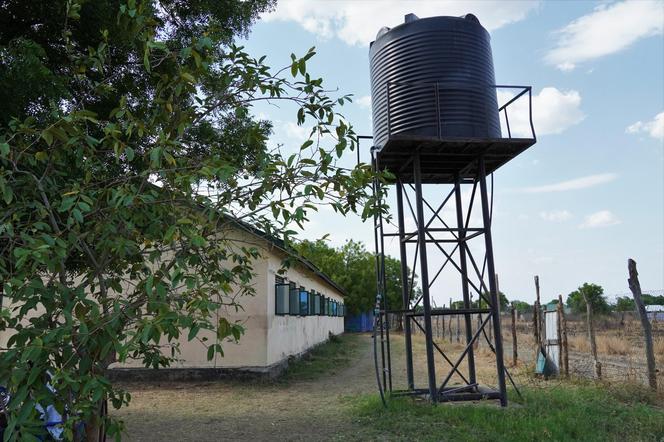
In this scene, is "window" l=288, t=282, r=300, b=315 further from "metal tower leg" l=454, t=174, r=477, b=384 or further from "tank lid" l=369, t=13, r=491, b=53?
"tank lid" l=369, t=13, r=491, b=53

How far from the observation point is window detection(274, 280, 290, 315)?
541 inches

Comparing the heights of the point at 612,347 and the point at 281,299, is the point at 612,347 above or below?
below

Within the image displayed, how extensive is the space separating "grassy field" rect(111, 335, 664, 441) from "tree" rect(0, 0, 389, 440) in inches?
142

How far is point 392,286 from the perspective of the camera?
161 ft

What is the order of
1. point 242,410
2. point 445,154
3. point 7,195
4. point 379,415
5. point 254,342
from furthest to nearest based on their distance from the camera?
point 254,342
point 242,410
point 445,154
point 379,415
point 7,195

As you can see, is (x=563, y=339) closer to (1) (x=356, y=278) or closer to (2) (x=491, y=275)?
(2) (x=491, y=275)

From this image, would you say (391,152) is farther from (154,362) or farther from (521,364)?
(521,364)

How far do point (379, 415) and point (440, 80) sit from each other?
512 cm

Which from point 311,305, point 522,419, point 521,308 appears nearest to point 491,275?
point 522,419

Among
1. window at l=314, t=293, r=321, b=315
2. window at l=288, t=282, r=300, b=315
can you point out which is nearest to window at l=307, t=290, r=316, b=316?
window at l=314, t=293, r=321, b=315

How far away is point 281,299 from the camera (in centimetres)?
1401

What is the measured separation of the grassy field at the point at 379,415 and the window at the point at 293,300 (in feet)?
13.6

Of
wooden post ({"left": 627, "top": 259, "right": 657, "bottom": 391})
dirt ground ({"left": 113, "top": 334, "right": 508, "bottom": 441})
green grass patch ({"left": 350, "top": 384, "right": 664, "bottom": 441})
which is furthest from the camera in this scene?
wooden post ({"left": 627, "top": 259, "right": 657, "bottom": 391})

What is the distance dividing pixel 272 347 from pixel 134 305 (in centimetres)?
1014
